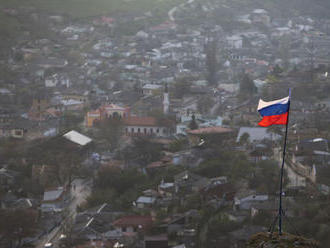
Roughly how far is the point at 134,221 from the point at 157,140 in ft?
16.9

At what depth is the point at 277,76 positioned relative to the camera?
74.9ft

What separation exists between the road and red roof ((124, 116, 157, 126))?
13.2 feet

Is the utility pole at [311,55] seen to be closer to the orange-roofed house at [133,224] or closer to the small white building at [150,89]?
the small white building at [150,89]

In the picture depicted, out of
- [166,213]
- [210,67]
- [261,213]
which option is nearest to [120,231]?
[166,213]

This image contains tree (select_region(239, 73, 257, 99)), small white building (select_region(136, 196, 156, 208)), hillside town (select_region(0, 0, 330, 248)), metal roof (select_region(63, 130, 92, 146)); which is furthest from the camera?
tree (select_region(239, 73, 257, 99))

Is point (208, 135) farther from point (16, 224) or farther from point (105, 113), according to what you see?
point (16, 224)

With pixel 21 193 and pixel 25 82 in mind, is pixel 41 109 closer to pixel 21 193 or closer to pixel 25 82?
pixel 25 82

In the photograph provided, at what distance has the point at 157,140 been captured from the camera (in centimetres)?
1561

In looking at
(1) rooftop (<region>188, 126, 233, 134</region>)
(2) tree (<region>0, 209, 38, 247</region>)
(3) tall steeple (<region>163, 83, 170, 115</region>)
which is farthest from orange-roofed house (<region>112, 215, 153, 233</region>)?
(3) tall steeple (<region>163, 83, 170, 115</region>)

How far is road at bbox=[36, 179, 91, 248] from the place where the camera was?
10.2 meters

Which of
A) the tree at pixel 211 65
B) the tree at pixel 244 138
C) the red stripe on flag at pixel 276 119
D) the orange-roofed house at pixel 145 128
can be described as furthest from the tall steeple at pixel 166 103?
the red stripe on flag at pixel 276 119

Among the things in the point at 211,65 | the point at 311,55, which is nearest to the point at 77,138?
the point at 211,65

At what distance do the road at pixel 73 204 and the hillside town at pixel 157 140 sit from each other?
0.04 metres

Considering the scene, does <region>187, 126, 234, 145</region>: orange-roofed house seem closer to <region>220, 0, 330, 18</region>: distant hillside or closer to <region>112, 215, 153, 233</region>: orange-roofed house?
<region>112, 215, 153, 233</region>: orange-roofed house
